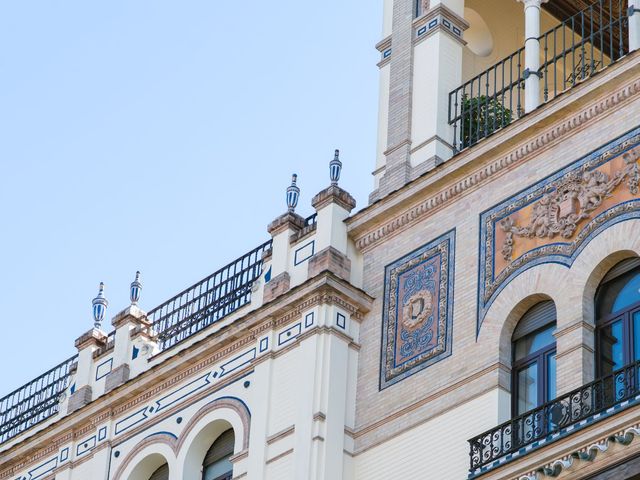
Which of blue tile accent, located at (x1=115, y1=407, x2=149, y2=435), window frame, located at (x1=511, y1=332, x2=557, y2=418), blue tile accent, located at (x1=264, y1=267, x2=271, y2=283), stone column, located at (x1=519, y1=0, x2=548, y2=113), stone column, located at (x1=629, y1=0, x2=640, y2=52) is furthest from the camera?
blue tile accent, located at (x1=115, y1=407, x2=149, y2=435)

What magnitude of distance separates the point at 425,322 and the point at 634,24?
159 inches

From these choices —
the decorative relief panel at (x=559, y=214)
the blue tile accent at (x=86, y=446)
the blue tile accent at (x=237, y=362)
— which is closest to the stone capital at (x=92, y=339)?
the blue tile accent at (x=86, y=446)

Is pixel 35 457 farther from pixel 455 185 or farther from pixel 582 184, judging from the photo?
pixel 582 184

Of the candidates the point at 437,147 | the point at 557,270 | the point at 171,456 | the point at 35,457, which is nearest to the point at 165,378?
the point at 171,456

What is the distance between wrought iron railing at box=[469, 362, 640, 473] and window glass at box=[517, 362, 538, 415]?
70cm

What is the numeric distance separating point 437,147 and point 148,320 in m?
4.76

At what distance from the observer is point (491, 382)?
63.2 ft

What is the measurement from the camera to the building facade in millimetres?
18766

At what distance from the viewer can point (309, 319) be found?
21.4 metres

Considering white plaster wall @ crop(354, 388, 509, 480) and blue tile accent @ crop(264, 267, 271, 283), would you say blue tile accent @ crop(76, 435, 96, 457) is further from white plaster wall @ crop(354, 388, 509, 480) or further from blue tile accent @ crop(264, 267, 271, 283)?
white plaster wall @ crop(354, 388, 509, 480)

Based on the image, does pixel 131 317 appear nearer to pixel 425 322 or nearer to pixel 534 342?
pixel 425 322

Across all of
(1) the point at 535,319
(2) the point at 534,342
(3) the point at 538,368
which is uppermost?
(1) the point at 535,319

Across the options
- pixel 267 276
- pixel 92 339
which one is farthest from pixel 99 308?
pixel 267 276

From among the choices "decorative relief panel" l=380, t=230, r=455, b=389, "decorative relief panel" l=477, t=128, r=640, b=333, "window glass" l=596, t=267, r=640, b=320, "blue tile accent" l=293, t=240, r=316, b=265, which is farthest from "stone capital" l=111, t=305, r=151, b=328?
"window glass" l=596, t=267, r=640, b=320
